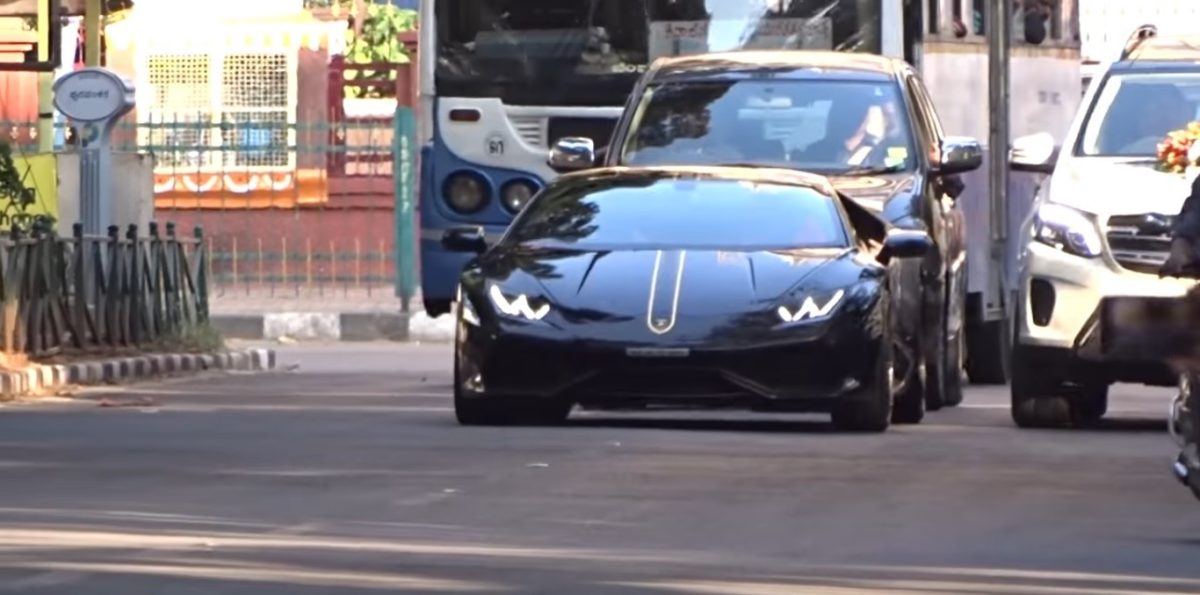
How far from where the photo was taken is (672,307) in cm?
1384

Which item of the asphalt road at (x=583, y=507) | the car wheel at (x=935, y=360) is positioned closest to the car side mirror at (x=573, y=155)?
the asphalt road at (x=583, y=507)

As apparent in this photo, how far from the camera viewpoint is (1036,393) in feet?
48.8

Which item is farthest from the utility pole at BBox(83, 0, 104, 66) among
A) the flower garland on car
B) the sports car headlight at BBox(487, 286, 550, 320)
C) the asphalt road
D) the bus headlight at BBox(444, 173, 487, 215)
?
the flower garland on car

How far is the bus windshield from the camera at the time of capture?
19.5 metres

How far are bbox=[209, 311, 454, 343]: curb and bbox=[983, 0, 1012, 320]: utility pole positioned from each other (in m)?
8.79

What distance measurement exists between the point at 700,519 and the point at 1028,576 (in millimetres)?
1604

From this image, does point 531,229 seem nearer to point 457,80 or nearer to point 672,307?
point 672,307

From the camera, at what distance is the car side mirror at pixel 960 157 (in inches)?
635

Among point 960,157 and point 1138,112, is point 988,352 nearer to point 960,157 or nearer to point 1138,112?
point 960,157

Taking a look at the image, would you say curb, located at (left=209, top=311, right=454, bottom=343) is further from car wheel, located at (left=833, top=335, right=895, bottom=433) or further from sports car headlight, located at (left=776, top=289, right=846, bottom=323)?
sports car headlight, located at (left=776, top=289, right=846, bottom=323)

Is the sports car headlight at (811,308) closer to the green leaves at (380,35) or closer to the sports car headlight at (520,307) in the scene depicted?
the sports car headlight at (520,307)

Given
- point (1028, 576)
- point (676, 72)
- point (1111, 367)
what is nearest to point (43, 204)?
point (676, 72)

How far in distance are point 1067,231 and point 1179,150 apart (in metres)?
1.65

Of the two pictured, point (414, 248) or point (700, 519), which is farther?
point (414, 248)
